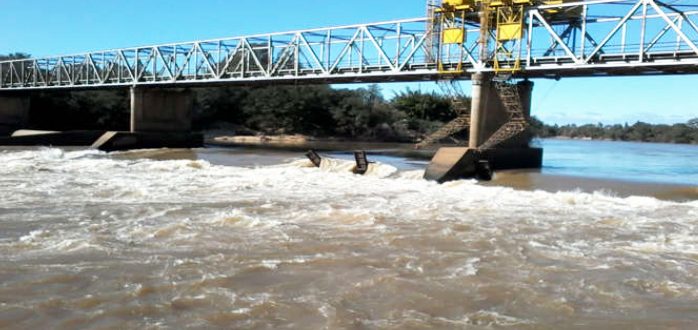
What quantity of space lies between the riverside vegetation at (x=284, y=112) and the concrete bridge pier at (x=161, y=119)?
23357mm

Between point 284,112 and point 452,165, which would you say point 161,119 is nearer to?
point 284,112

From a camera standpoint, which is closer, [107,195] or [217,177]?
[107,195]

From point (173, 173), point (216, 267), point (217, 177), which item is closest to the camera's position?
point (216, 267)

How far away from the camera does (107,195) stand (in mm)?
21000

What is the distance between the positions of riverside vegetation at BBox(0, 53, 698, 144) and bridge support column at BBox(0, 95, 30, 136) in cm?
231

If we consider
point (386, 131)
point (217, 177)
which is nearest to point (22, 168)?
point (217, 177)

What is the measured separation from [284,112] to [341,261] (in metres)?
80.7

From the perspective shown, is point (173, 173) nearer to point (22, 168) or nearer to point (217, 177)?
point (217, 177)

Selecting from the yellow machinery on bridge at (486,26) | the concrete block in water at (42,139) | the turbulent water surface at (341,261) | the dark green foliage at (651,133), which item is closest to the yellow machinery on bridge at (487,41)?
the yellow machinery on bridge at (486,26)

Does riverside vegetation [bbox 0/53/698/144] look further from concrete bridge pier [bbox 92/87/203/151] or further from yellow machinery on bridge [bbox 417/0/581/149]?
yellow machinery on bridge [bbox 417/0/581/149]

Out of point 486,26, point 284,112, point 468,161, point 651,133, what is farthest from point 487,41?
point 651,133

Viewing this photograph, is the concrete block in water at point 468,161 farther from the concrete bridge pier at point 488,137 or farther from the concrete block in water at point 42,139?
the concrete block in water at point 42,139

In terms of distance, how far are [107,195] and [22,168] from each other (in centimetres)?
1350

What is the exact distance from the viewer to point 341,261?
452 inches
